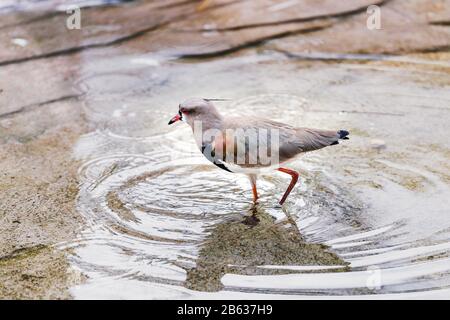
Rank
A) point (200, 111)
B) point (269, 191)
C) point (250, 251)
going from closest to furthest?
point (250, 251), point (200, 111), point (269, 191)

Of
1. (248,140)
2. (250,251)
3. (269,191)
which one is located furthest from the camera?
(269,191)

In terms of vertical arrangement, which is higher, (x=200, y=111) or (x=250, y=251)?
(x=200, y=111)

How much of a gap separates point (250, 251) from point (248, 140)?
73cm

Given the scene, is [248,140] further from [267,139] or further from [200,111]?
[200,111]

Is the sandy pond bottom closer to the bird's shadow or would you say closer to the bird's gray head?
the bird's shadow

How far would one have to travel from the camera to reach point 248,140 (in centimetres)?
458

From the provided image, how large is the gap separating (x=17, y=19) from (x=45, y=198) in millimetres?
3563

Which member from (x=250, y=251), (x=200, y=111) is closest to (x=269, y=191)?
(x=200, y=111)

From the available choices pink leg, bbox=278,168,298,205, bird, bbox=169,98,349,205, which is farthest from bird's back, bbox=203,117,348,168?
pink leg, bbox=278,168,298,205

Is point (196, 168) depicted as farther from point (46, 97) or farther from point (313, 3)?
point (313, 3)

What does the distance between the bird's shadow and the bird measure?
1.01 feet

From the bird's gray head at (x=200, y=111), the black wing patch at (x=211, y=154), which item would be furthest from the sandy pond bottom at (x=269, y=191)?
the bird's gray head at (x=200, y=111)

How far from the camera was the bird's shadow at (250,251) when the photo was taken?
3.98m
